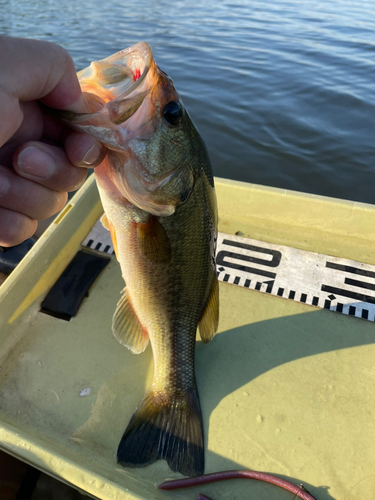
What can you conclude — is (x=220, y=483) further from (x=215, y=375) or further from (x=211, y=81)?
(x=211, y=81)

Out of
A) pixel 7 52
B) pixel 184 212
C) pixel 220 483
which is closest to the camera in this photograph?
pixel 7 52

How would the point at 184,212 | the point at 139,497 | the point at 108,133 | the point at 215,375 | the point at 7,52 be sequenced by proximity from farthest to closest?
the point at 215,375 → the point at 184,212 → the point at 139,497 → the point at 108,133 → the point at 7,52

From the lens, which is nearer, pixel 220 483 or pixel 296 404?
pixel 220 483

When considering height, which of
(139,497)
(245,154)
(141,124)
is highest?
(141,124)

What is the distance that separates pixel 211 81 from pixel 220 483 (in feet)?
24.8

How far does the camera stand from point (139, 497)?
1.34m

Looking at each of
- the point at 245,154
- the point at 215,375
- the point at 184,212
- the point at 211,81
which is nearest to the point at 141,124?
the point at 184,212

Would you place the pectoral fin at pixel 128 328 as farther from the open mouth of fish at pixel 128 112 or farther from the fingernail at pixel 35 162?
the fingernail at pixel 35 162

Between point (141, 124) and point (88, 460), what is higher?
point (141, 124)

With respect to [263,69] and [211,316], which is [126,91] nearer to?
[211,316]

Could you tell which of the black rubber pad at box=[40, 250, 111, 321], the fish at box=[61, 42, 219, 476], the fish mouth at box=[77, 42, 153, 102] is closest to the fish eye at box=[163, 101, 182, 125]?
the fish at box=[61, 42, 219, 476]

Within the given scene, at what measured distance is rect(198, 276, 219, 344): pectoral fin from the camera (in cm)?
174

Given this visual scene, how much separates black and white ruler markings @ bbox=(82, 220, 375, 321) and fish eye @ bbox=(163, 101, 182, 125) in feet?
4.59

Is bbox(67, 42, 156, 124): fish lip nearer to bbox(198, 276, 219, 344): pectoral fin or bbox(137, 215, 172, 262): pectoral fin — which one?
bbox(137, 215, 172, 262): pectoral fin
